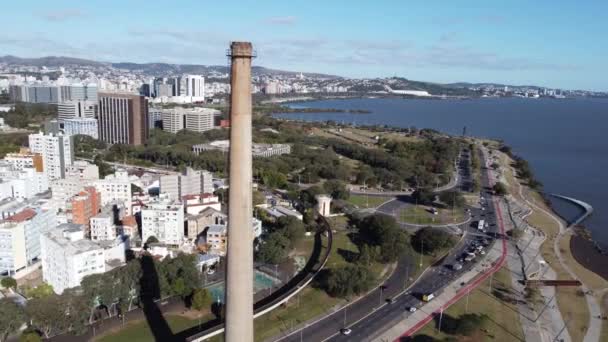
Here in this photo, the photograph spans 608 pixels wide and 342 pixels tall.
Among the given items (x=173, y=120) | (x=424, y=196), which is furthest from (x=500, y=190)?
(x=173, y=120)

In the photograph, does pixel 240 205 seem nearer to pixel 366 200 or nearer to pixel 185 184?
pixel 185 184

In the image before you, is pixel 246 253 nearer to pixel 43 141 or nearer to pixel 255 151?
pixel 43 141

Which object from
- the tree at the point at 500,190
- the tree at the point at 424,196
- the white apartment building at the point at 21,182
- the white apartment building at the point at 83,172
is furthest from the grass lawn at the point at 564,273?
the white apartment building at the point at 21,182

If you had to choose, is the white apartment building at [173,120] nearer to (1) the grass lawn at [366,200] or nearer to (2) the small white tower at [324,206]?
(1) the grass lawn at [366,200]

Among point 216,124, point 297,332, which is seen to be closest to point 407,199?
point 297,332

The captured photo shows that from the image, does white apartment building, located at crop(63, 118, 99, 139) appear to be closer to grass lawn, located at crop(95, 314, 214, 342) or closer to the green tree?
the green tree
